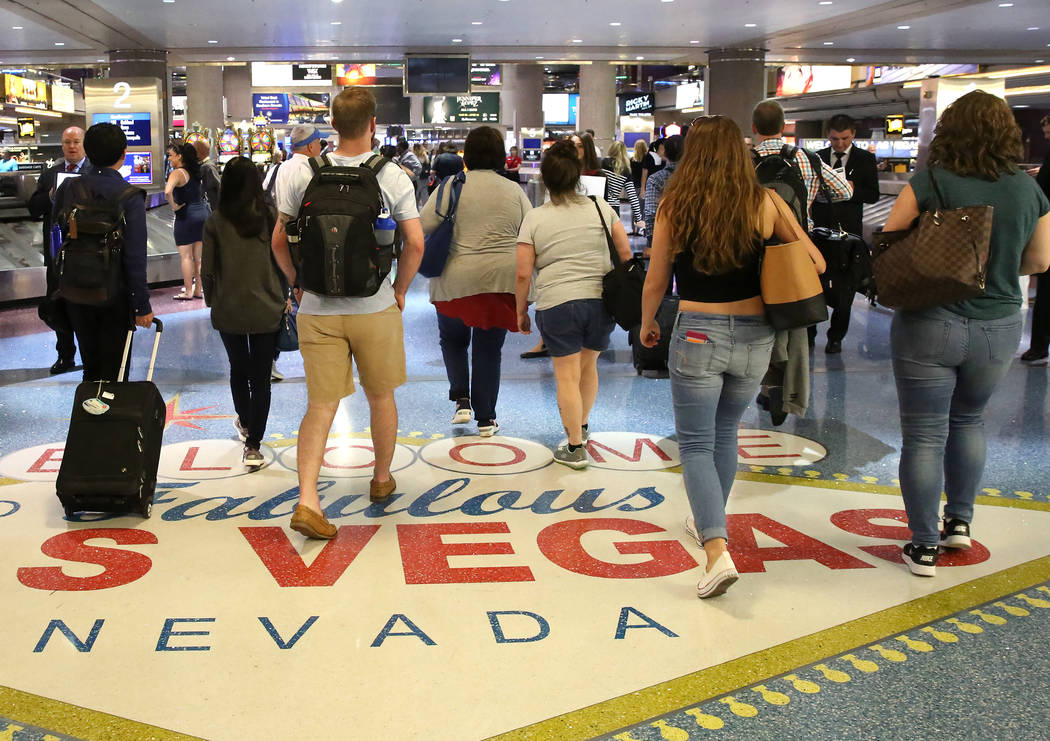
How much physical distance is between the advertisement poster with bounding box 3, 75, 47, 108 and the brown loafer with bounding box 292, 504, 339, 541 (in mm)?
30763

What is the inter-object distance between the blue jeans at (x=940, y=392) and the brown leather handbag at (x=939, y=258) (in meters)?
0.11

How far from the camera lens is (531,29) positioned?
19953mm

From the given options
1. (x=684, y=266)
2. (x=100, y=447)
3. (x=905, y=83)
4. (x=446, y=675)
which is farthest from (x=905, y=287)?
(x=905, y=83)

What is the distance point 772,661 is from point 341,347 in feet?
6.21

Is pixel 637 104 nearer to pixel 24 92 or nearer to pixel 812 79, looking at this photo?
pixel 812 79

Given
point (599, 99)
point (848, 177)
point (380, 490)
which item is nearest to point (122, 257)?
point (380, 490)

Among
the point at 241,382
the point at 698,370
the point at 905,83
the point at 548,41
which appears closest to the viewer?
the point at 698,370

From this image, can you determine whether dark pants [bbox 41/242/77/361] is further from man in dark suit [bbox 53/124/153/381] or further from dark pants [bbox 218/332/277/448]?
dark pants [bbox 218/332/277/448]

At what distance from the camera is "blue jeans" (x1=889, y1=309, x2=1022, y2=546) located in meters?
3.27

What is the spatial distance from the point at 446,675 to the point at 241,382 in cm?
233

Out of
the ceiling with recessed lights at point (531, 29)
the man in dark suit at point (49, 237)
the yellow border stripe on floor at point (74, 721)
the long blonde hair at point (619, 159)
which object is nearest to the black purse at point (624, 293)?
the yellow border stripe on floor at point (74, 721)

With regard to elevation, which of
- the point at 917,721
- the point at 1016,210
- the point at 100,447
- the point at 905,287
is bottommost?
the point at 917,721

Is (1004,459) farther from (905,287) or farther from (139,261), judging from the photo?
(139,261)

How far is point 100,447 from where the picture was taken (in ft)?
12.9
